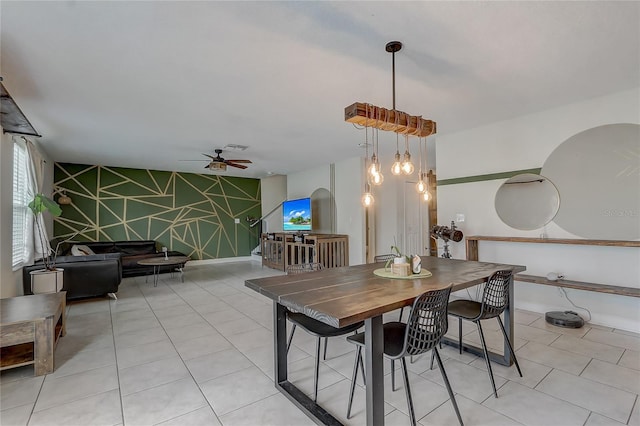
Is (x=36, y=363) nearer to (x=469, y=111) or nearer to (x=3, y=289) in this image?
(x=3, y=289)

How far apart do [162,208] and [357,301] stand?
24.7 ft

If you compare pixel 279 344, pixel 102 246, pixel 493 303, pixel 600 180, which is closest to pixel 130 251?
pixel 102 246

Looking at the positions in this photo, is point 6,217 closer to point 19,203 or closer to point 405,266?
point 19,203

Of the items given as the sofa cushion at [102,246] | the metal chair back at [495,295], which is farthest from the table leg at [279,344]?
the sofa cushion at [102,246]

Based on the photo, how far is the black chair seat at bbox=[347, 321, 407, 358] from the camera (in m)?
1.86

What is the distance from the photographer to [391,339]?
6.64 ft

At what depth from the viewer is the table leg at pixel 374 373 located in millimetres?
1633

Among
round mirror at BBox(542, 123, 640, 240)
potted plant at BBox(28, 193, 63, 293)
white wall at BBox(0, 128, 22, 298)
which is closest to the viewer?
round mirror at BBox(542, 123, 640, 240)

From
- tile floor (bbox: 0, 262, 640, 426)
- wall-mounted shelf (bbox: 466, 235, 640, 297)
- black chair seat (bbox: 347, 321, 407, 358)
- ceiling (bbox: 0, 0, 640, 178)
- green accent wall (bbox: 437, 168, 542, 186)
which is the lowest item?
tile floor (bbox: 0, 262, 640, 426)

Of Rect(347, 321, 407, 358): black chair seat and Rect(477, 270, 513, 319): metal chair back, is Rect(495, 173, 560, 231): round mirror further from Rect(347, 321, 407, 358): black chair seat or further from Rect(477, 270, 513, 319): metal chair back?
Rect(347, 321, 407, 358): black chair seat

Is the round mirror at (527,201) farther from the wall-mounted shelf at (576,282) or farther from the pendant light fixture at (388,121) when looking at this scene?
the pendant light fixture at (388,121)

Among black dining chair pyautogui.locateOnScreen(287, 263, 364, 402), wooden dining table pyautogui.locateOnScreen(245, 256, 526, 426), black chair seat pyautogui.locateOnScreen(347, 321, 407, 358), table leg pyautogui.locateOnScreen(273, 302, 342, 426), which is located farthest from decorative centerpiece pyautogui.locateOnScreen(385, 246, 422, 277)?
table leg pyautogui.locateOnScreen(273, 302, 342, 426)

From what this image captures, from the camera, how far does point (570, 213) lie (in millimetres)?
3639

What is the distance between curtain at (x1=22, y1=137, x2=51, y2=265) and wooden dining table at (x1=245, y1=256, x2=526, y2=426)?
416cm
